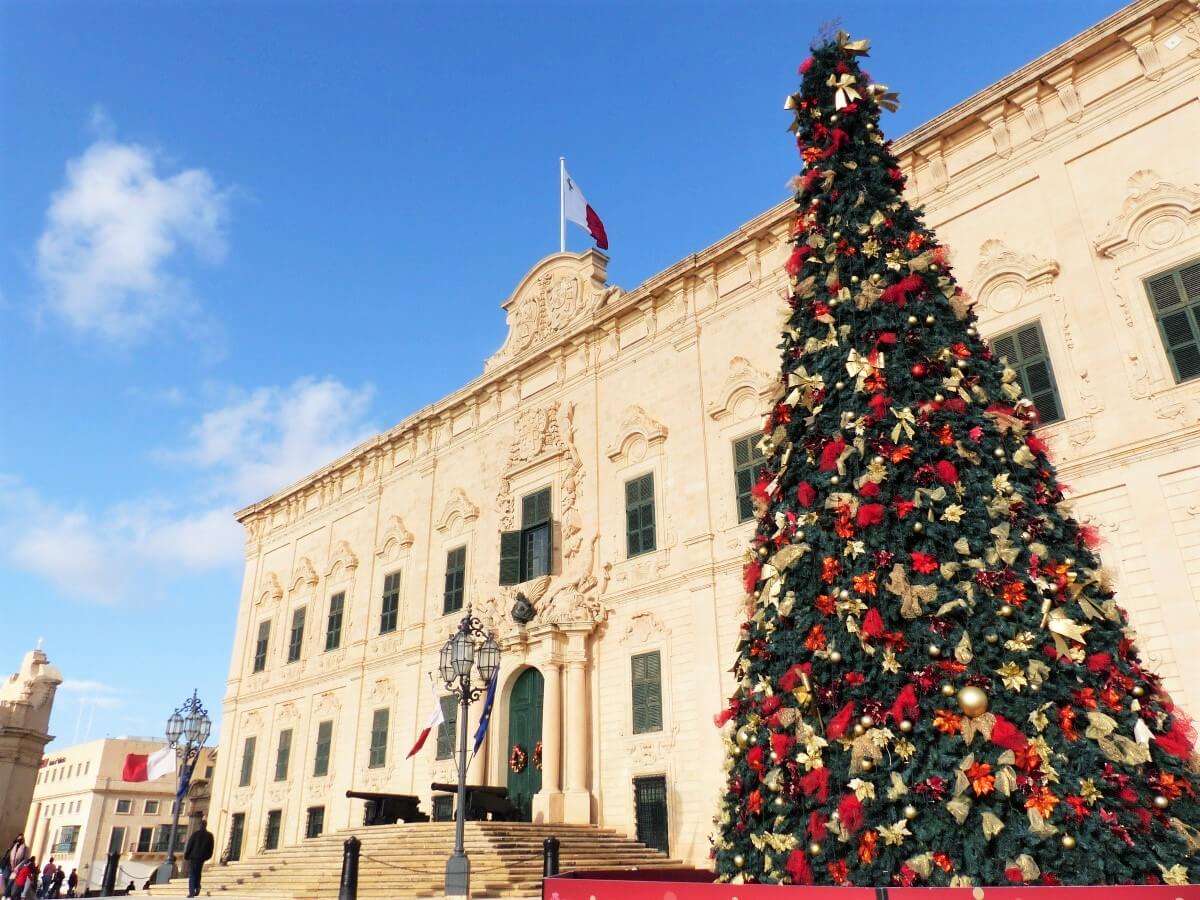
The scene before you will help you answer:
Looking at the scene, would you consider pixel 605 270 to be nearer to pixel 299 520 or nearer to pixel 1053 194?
pixel 1053 194

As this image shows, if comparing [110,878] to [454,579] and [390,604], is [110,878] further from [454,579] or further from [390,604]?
[454,579]

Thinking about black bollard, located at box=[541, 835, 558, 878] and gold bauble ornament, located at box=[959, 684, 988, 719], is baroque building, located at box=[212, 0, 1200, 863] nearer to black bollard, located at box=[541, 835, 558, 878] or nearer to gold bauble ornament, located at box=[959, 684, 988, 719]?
black bollard, located at box=[541, 835, 558, 878]

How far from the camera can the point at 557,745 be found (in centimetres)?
1580

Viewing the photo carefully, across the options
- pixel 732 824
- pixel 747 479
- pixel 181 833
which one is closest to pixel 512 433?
pixel 747 479

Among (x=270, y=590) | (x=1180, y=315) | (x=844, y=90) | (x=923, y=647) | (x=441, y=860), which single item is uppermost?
(x=270, y=590)

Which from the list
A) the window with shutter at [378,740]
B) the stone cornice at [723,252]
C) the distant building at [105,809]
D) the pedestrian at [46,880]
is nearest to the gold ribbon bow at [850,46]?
the stone cornice at [723,252]

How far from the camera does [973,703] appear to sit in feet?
13.7

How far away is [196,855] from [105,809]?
39.9m

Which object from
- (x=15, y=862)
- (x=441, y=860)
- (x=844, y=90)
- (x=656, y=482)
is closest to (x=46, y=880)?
(x=15, y=862)

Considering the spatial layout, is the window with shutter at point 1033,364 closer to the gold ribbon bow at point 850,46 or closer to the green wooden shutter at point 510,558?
the gold ribbon bow at point 850,46

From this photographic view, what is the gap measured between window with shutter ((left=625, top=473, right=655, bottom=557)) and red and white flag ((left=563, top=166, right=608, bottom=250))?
238 inches

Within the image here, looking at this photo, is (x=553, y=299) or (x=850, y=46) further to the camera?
(x=553, y=299)

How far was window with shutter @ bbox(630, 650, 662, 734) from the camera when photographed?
14930 millimetres

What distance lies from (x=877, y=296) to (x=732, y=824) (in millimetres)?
3301
